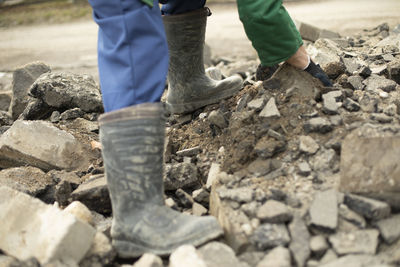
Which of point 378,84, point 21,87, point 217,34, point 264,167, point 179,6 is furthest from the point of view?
point 217,34

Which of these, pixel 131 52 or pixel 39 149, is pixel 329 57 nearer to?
pixel 131 52

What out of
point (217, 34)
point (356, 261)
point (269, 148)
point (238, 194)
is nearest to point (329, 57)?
A: point (269, 148)

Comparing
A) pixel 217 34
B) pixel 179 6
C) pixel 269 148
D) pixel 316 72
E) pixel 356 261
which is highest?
pixel 179 6

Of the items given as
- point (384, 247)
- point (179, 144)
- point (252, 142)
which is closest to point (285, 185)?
point (252, 142)

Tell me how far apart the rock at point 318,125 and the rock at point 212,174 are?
490 mm

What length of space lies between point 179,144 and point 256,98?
570 mm

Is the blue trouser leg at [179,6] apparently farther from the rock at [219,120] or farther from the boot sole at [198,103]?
the rock at [219,120]

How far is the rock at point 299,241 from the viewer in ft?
5.29

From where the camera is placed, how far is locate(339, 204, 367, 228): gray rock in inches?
66.0

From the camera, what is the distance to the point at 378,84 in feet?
8.50

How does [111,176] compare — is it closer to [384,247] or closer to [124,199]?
[124,199]

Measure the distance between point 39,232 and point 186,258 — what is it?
60 cm

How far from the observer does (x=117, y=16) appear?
176 centimetres

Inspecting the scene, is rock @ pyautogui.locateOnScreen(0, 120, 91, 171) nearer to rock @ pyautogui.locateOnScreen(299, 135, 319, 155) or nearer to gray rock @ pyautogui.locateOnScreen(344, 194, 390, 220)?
rock @ pyautogui.locateOnScreen(299, 135, 319, 155)
